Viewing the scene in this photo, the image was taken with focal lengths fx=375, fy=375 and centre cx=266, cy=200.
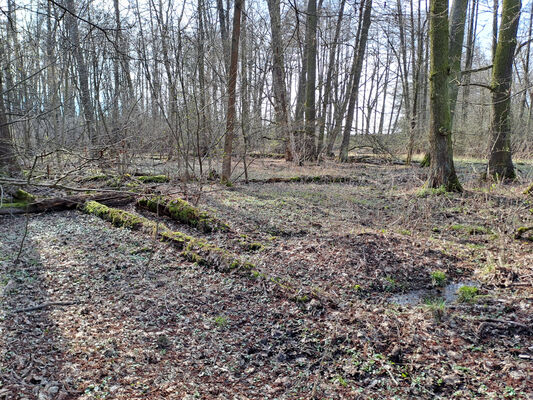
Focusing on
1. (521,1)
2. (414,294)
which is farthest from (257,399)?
(521,1)

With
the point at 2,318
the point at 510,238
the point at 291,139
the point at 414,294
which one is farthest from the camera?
the point at 291,139

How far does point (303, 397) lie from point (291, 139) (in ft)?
38.3

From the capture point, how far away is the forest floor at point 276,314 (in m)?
2.92

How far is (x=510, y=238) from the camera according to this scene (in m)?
5.69

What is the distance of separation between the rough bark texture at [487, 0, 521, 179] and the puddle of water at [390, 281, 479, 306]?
19.7 ft

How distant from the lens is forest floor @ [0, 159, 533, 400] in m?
2.92

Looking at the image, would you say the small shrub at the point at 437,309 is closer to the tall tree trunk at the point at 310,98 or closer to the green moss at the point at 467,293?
the green moss at the point at 467,293

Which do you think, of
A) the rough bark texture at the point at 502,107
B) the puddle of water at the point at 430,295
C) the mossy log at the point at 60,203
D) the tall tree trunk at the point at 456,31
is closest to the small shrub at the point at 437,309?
the puddle of water at the point at 430,295

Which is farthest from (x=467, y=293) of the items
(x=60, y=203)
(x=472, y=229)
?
(x=60, y=203)

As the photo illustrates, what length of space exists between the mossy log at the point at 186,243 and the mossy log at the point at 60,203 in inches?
23.8

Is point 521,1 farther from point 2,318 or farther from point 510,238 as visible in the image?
point 2,318

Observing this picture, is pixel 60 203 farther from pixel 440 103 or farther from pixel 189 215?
pixel 440 103

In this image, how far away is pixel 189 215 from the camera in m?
6.86

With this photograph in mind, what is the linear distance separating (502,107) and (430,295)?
7626mm
